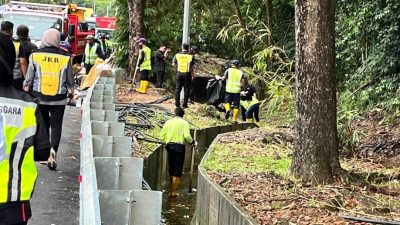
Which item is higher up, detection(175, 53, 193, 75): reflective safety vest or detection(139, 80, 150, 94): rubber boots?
detection(175, 53, 193, 75): reflective safety vest

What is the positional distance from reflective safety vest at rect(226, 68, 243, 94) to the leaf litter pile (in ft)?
20.2

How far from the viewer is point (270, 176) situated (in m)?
9.71

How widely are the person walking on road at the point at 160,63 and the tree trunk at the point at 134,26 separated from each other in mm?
988

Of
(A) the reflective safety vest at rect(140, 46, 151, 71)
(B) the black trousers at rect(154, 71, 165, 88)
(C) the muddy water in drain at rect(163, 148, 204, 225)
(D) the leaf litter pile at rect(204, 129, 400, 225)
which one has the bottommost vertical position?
(C) the muddy water in drain at rect(163, 148, 204, 225)

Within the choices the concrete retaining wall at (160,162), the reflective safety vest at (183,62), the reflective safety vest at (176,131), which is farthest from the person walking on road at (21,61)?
the reflective safety vest at (183,62)

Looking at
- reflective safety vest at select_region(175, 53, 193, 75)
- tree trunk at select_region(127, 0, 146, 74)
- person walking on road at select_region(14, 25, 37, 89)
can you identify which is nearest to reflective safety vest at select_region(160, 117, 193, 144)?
person walking on road at select_region(14, 25, 37, 89)

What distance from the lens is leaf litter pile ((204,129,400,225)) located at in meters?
7.56

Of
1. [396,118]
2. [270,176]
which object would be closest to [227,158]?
[270,176]

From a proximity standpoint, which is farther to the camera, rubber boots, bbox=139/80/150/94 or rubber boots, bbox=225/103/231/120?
rubber boots, bbox=139/80/150/94

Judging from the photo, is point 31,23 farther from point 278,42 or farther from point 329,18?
point 329,18

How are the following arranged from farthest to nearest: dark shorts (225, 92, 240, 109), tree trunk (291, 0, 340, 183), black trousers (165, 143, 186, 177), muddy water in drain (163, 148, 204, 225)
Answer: dark shorts (225, 92, 240, 109) → black trousers (165, 143, 186, 177) → muddy water in drain (163, 148, 204, 225) → tree trunk (291, 0, 340, 183)

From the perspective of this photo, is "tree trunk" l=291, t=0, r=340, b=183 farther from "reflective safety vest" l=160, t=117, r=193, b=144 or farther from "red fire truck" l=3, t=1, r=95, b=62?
"red fire truck" l=3, t=1, r=95, b=62

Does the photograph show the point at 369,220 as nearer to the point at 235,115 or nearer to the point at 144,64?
the point at 235,115

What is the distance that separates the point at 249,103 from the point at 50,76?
12.9 m
